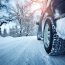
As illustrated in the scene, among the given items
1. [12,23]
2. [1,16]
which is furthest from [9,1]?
[1,16]

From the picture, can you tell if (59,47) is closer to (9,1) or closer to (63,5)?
(63,5)

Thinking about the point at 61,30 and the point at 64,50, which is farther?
the point at 64,50

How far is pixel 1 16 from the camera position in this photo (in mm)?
12469

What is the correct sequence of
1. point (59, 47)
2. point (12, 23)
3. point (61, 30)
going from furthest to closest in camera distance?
point (12, 23) < point (59, 47) < point (61, 30)

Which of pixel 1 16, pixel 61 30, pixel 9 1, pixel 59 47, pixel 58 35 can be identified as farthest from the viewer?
pixel 9 1

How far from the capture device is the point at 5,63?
8.66 ft

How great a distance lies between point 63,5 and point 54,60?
35.9 inches

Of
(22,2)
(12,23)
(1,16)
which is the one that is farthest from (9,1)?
(1,16)

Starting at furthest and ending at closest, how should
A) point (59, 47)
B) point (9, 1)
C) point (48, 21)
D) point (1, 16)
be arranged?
point (9, 1), point (1, 16), point (48, 21), point (59, 47)

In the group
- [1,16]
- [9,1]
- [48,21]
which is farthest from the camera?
[9,1]

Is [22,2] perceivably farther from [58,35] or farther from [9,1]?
[58,35]

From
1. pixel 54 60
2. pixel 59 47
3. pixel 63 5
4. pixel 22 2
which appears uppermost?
pixel 22 2

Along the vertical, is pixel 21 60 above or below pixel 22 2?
below

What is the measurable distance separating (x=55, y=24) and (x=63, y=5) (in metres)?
0.46
